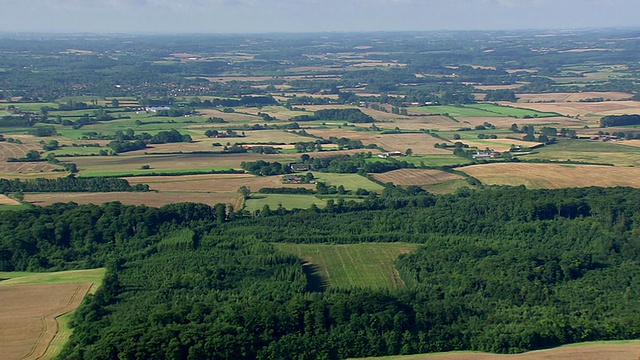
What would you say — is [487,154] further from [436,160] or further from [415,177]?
[415,177]

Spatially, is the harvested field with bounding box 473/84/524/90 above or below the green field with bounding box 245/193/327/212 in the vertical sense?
below

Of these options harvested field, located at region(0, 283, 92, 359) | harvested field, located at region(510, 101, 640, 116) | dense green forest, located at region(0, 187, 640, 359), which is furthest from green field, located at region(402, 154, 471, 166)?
harvested field, located at region(0, 283, 92, 359)

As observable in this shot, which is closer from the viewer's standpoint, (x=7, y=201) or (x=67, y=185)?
(x=7, y=201)

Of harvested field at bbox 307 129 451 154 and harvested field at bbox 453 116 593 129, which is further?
harvested field at bbox 453 116 593 129

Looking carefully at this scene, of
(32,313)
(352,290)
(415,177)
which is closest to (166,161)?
(415,177)

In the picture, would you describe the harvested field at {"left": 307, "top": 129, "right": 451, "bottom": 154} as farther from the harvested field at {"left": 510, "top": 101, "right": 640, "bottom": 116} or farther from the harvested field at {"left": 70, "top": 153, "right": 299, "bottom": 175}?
the harvested field at {"left": 510, "top": 101, "right": 640, "bottom": 116}

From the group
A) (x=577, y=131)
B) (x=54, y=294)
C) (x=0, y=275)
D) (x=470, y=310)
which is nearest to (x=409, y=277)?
(x=470, y=310)

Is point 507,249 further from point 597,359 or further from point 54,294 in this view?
point 54,294

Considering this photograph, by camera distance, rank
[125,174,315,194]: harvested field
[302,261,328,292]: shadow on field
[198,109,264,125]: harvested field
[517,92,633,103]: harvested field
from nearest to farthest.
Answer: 1. [302,261,328,292]: shadow on field
2. [125,174,315,194]: harvested field
3. [198,109,264,125]: harvested field
4. [517,92,633,103]: harvested field
